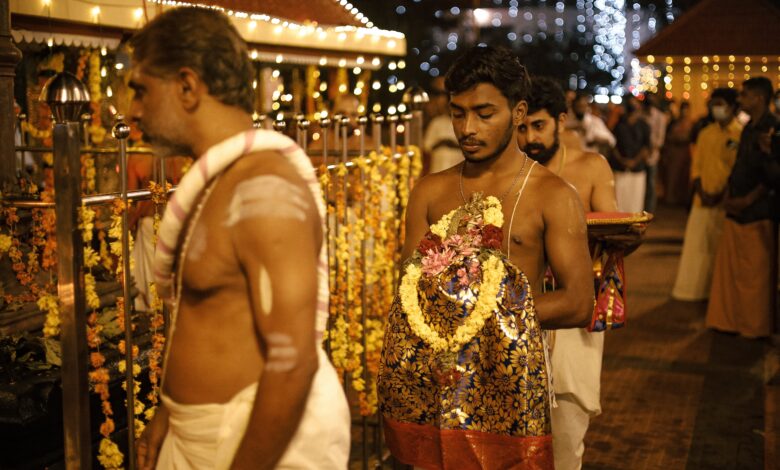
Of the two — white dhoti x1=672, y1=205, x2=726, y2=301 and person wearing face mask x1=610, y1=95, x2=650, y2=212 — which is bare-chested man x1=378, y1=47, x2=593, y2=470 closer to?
white dhoti x1=672, y1=205, x2=726, y2=301

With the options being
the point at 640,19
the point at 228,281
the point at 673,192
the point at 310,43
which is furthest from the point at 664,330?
the point at 640,19

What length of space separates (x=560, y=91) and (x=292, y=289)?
11.1ft

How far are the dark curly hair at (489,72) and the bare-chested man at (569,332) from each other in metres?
1.35

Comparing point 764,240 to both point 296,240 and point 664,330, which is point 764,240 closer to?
point 664,330

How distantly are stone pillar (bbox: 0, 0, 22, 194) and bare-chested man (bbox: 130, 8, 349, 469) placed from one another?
9.58ft

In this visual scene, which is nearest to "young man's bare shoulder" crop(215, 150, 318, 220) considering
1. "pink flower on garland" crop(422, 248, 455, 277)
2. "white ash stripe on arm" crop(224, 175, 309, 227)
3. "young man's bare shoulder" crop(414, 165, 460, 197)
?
"white ash stripe on arm" crop(224, 175, 309, 227)

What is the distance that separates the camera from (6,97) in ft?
16.9

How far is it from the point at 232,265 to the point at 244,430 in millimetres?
398

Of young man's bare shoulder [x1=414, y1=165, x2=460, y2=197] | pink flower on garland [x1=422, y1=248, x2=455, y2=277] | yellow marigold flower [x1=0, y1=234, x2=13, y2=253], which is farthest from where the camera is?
yellow marigold flower [x1=0, y1=234, x2=13, y2=253]

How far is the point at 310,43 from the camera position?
11.1 m

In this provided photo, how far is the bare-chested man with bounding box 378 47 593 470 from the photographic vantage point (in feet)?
11.2

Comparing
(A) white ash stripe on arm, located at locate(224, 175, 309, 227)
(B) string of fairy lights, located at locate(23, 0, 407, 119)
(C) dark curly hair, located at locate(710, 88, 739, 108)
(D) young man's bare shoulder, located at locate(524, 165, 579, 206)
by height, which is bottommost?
(D) young man's bare shoulder, located at locate(524, 165, 579, 206)

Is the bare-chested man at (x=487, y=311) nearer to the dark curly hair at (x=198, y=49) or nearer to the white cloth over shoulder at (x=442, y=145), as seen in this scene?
the dark curly hair at (x=198, y=49)

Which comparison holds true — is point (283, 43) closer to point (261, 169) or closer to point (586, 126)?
point (586, 126)
